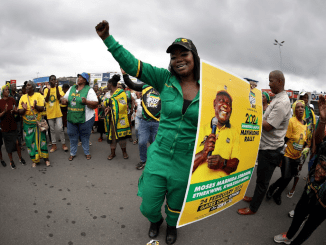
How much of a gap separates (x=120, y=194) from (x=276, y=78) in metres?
2.86

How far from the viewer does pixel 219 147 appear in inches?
56.9

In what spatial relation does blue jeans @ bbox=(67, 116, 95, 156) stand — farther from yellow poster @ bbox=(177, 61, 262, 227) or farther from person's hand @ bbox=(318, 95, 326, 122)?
person's hand @ bbox=(318, 95, 326, 122)

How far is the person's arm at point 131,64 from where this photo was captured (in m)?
1.67

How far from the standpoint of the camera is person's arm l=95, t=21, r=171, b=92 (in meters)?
1.67

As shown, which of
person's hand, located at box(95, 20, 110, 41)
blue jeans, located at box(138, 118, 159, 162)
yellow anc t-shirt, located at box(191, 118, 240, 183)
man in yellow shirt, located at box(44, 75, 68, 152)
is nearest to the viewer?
yellow anc t-shirt, located at box(191, 118, 240, 183)

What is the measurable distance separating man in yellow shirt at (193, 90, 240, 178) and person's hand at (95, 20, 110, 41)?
1.05 m

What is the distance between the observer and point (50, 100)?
526 cm

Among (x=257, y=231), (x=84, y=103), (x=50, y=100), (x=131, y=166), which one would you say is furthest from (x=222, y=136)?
(x=50, y=100)

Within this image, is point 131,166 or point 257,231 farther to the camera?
point 131,166

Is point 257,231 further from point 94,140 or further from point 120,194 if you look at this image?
point 94,140

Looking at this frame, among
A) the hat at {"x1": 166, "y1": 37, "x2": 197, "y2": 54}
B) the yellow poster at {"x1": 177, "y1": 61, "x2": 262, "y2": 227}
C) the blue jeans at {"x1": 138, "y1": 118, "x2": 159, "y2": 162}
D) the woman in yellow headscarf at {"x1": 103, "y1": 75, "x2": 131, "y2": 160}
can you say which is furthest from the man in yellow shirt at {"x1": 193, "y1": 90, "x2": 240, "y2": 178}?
the woman in yellow headscarf at {"x1": 103, "y1": 75, "x2": 131, "y2": 160}

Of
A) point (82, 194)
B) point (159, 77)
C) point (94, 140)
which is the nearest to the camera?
point (159, 77)

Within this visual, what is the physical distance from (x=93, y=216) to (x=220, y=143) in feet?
6.93

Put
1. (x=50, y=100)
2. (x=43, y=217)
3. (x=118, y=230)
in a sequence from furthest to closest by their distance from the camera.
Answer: (x=50, y=100) < (x=43, y=217) < (x=118, y=230)
